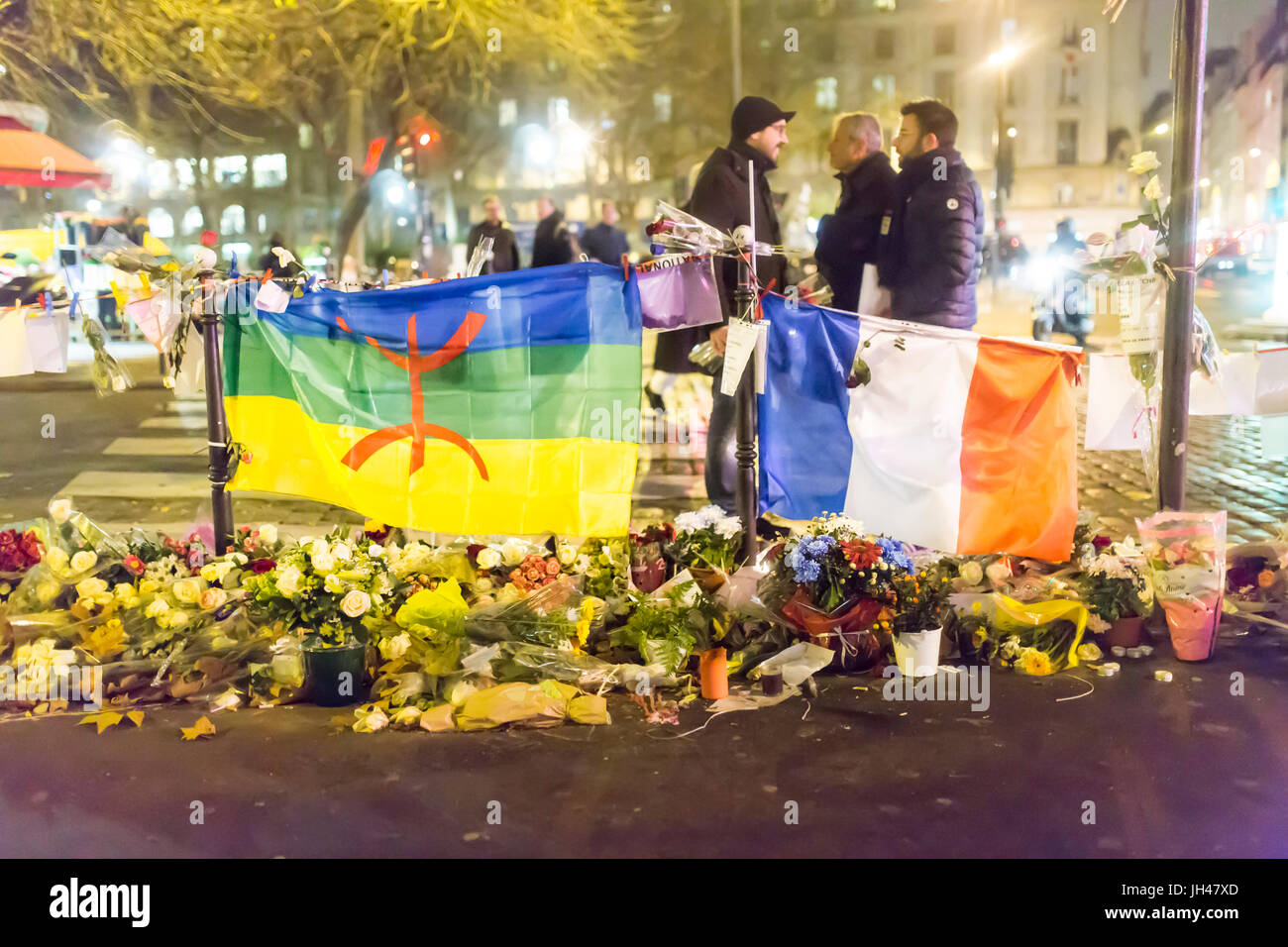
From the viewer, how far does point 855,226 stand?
729 cm

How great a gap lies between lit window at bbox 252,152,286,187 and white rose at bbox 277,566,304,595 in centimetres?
5401

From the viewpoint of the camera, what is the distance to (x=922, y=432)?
5672mm

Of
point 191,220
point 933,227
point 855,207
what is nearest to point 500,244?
point 855,207

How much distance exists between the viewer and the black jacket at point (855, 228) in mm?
7266

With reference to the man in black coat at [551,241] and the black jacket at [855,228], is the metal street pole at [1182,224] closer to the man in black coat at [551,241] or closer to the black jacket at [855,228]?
the black jacket at [855,228]

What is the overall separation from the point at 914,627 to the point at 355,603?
238 centimetres

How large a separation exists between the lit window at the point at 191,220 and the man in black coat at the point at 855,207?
185ft

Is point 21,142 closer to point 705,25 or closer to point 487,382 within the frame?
point 487,382

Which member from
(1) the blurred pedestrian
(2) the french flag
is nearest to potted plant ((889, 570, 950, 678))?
(2) the french flag

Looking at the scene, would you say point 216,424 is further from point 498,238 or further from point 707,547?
point 498,238

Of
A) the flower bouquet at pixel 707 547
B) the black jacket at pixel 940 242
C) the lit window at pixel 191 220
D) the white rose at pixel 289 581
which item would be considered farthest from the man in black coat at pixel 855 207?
the lit window at pixel 191 220

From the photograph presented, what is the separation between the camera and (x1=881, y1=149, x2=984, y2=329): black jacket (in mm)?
6699

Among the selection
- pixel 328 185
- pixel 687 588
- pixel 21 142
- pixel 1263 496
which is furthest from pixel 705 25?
pixel 687 588
